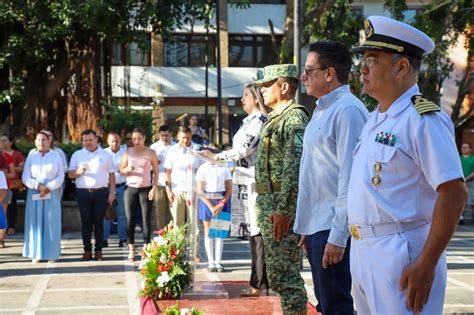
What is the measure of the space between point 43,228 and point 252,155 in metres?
5.42

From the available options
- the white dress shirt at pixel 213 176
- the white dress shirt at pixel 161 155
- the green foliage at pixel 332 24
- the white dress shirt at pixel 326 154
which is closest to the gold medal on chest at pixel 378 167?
the white dress shirt at pixel 326 154

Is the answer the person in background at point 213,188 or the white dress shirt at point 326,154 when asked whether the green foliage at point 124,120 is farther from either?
the white dress shirt at point 326,154

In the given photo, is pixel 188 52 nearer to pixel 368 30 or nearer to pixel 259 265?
pixel 259 265

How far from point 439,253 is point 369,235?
358 mm

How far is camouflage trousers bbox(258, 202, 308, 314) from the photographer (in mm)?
5934

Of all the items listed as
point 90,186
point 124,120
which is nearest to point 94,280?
point 90,186

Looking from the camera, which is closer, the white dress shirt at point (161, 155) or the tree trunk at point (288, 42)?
the white dress shirt at point (161, 155)

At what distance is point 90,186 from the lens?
1278 centimetres

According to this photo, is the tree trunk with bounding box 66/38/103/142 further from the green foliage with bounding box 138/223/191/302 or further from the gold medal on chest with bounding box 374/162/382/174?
the gold medal on chest with bounding box 374/162/382/174

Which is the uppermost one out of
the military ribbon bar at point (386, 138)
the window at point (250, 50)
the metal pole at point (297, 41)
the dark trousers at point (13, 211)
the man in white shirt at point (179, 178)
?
the window at point (250, 50)

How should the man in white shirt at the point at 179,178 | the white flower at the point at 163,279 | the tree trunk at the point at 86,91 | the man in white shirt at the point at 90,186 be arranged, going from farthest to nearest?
the tree trunk at the point at 86,91
the man in white shirt at the point at 90,186
the man in white shirt at the point at 179,178
the white flower at the point at 163,279

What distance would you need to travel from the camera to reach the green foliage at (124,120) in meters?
22.5

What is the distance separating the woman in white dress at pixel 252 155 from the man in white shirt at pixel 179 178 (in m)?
3.48

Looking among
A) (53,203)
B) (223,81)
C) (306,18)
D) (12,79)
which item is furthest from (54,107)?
(223,81)
